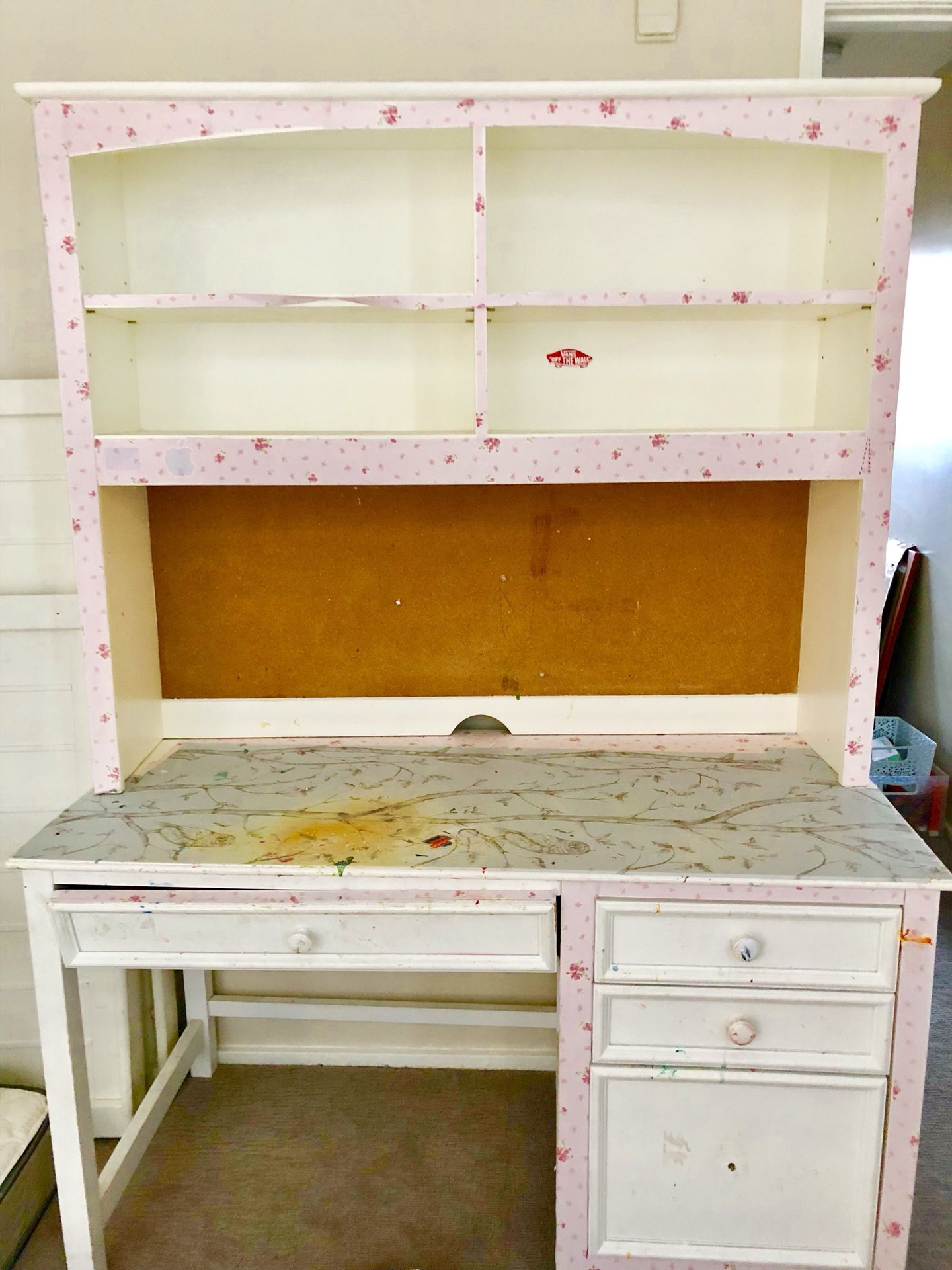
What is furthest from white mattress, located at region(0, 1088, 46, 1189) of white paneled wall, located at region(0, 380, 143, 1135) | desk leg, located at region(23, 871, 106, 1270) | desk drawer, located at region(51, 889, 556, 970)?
desk drawer, located at region(51, 889, 556, 970)

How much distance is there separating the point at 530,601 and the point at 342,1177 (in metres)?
1.30

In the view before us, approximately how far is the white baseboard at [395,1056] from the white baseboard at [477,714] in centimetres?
85

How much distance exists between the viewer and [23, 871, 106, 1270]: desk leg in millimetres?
1594

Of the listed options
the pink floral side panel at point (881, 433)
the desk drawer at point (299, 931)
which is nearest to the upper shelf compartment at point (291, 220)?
the pink floral side panel at point (881, 433)

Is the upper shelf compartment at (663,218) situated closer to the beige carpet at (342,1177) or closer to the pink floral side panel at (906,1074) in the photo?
the pink floral side panel at (906,1074)

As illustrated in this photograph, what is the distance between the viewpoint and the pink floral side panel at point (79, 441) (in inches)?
63.4

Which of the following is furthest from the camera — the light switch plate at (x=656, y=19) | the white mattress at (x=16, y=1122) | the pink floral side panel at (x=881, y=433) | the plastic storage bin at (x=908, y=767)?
the plastic storage bin at (x=908, y=767)

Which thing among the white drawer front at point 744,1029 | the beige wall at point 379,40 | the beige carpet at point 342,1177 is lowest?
the beige carpet at point 342,1177

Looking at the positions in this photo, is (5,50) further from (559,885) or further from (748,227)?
(559,885)

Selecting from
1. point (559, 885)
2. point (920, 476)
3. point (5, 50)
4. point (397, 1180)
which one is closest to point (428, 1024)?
point (397, 1180)

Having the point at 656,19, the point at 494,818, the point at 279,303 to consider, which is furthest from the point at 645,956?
the point at 656,19

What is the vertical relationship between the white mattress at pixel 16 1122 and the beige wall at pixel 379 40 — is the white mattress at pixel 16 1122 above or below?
below

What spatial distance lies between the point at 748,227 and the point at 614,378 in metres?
0.38

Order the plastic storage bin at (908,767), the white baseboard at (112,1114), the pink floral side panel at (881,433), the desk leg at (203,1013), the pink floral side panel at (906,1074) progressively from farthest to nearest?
the plastic storage bin at (908,767), the desk leg at (203,1013), the white baseboard at (112,1114), the pink floral side panel at (881,433), the pink floral side panel at (906,1074)
